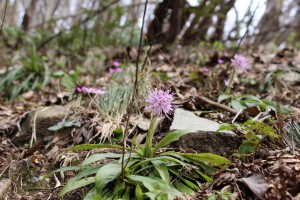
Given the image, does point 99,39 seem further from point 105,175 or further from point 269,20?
point 105,175

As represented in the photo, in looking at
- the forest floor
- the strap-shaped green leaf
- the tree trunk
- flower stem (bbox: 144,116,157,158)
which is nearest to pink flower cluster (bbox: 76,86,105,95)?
the forest floor

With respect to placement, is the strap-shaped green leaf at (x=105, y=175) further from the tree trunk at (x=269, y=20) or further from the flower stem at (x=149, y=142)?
the tree trunk at (x=269, y=20)

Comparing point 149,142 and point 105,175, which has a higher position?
point 149,142

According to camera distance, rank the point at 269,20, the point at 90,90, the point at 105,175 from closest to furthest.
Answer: the point at 105,175 → the point at 90,90 → the point at 269,20

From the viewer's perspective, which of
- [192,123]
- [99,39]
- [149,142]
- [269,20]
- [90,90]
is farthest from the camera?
[269,20]

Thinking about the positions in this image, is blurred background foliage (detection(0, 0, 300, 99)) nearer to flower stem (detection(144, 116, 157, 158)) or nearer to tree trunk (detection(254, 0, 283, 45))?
tree trunk (detection(254, 0, 283, 45))

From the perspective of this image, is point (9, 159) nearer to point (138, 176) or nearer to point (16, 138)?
point (16, 138)

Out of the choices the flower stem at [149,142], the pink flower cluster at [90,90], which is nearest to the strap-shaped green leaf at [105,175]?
the flower stem at [149,142]

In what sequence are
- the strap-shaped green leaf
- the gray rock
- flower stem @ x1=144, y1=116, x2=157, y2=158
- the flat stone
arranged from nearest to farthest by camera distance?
the strap-shaped green leaf
flower stem @ x1=144, y1=116, x2=157, y2=158
the flat stone
the gray rock

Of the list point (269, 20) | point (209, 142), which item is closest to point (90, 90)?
point (209, 142)
